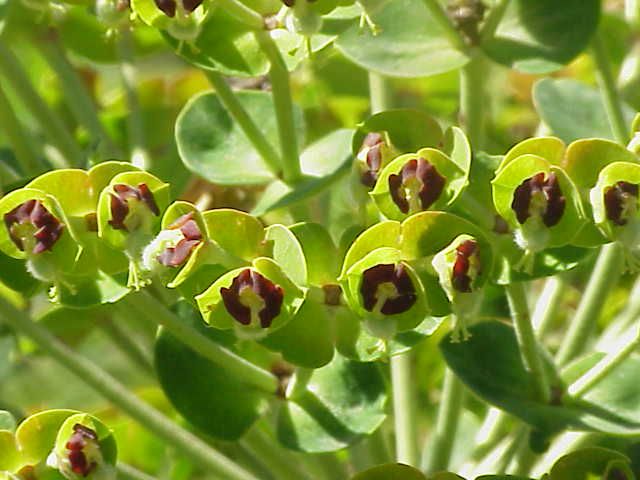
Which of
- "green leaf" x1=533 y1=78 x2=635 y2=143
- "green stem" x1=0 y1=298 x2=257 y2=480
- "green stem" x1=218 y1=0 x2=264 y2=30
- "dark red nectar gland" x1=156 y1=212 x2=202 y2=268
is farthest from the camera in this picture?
"green leaf" x1=533 y1=78 x2=635 y2=143

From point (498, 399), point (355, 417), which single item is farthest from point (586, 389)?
point (355, 417)

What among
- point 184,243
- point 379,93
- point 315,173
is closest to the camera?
point 184,243

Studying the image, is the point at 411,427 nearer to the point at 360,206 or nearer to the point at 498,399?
the point at 498,399

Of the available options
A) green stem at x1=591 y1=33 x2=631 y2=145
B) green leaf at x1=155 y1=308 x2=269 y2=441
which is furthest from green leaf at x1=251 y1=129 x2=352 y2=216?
green stem at x1=591 y1=33 x2=631 y2=145

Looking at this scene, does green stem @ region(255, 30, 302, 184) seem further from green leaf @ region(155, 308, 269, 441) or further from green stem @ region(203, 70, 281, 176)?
green leaf @ region(155, 308, 269, 441)

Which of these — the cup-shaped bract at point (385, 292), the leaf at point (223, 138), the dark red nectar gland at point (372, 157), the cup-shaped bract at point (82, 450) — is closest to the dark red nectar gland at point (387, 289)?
the cup-shaped bract at point (385, 292)

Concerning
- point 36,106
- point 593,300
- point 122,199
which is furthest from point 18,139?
point 593,300

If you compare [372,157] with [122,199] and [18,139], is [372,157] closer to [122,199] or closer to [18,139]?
[122,199]
